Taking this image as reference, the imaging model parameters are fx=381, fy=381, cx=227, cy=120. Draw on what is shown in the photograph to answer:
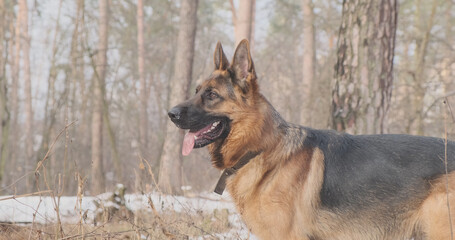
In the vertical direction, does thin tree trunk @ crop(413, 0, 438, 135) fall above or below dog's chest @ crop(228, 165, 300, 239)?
above

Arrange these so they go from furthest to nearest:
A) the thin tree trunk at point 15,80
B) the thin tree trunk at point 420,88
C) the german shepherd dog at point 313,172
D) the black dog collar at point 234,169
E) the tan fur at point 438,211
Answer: the thin tree trunk at point 15,80 < the thin tree trunk at point 420,88 < the black dog collar at point 234,169 < the german shepherd dog at point 313,172 < the tan fur at point 438,211

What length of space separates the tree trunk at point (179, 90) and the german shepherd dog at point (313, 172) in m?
5.66

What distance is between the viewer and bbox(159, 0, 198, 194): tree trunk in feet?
29.8

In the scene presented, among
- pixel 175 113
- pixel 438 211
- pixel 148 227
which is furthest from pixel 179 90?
pixel 438 211

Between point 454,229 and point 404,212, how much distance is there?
14.2 inches

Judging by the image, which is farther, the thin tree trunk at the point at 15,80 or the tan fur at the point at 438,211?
the thin tree trunk at the point at 15,80

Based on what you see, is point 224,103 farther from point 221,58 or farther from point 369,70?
point 369,70

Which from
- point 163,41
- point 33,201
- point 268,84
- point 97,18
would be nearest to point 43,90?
point 163,41

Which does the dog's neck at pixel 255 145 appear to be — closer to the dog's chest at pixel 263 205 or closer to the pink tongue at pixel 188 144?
the dog's chest at pixel 263 205

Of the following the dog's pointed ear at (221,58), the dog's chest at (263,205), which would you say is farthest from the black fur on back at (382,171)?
the dog's pointed ear at (221,58)

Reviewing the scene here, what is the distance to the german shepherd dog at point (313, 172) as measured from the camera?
3.04 m

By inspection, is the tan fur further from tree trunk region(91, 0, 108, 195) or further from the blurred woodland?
tree trunk region(91, 0, 108, 195)

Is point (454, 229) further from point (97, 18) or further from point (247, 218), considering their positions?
point (97, 18)

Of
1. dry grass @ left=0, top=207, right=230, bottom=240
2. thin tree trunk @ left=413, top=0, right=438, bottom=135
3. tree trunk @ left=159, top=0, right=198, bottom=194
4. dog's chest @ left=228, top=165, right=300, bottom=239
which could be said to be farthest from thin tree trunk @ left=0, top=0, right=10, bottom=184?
thin tree trunk @ left=413, top=0, right=438, bottom=135
